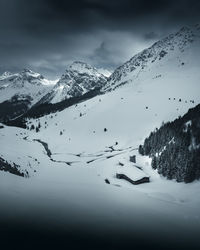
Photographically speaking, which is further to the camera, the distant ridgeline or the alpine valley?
the distant ridgeline

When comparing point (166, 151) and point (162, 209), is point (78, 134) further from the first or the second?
point (162, 209)

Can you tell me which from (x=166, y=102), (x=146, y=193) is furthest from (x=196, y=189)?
(x=166, y=102)

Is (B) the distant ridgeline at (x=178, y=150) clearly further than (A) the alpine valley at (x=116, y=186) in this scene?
Yes

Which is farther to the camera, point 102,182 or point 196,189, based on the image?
point 102,182

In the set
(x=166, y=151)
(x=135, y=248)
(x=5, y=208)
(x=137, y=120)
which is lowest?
(x=135, y=248)

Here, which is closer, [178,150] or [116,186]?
[116,186]

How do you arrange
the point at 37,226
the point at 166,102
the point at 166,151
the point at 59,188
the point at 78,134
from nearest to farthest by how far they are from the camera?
1. the point at 37,226
2. the point at 59,188
3. the point at 166,151
4. the point at 78,134
5. the point at 166,102

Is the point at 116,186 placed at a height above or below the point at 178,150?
below

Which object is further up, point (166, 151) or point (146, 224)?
point (166, 151)
